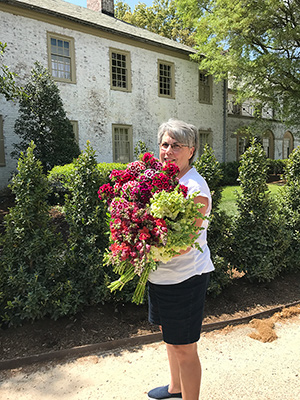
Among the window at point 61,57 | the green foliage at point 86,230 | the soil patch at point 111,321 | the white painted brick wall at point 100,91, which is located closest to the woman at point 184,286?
the soil patch at point 111,321

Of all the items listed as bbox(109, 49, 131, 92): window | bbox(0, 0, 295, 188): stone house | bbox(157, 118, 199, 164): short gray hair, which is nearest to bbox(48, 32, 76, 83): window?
bbox(0, 0, 295, 188): stone house

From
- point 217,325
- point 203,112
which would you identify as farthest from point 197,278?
point 203,112

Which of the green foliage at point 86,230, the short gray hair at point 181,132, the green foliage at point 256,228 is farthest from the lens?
the green foliage at point 256,228

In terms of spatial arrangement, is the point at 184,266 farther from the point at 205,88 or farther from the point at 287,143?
the point at 287,143

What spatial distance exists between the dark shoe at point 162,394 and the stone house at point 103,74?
1067 centimetres

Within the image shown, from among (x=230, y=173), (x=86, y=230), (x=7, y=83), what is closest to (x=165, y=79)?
(x=230, y=173)

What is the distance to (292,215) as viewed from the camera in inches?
207

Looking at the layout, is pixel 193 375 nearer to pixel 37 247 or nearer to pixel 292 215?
pixel 37 247

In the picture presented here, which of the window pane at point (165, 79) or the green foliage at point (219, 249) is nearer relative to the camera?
the green foliage at point (219, 249)

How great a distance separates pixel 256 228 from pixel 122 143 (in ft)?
38.6

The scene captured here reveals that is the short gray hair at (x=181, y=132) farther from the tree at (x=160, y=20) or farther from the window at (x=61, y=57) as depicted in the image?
the tree at (x=160, y=20)

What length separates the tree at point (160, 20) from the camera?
2922 centimetres

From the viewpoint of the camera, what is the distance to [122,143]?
15.5m

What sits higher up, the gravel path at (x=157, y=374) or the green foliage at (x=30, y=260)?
the green foliage at (x=30, y=260)
